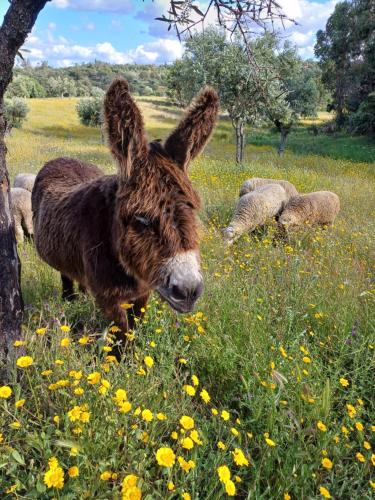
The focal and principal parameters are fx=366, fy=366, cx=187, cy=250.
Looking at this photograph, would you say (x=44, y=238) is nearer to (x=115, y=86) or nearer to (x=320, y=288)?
(x=115, y=86)

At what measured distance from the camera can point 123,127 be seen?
238cm

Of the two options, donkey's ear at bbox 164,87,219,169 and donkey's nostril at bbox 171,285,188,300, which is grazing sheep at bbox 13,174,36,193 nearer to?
donkey's ear at bbox 164,87,219,169

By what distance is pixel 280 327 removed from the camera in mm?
3555

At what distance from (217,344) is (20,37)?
276 centimetres

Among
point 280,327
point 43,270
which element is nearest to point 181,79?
point 43,270

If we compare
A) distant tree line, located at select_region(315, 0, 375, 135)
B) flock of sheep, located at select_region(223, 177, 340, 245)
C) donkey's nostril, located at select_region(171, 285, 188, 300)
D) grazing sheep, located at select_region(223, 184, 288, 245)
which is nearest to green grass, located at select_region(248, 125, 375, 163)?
distant tree line, located at select_region(315, 0, 375, 135)

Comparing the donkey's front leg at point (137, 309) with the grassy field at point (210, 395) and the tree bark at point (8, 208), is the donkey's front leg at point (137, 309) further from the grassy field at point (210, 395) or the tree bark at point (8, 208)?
the tree bark at point (8, 208)

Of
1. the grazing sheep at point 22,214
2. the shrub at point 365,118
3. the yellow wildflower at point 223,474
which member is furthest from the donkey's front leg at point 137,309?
the shrub at point 365,118

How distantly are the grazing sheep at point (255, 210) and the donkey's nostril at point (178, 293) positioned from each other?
5.10 meters

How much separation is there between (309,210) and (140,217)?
21.6ft

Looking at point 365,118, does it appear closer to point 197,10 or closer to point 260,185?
point 260,185

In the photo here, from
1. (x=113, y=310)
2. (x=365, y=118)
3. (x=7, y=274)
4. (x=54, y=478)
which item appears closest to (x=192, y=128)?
(x=113, y=310)

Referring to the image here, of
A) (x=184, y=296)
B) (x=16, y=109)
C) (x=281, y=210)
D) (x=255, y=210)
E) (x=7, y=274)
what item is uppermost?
(x=16, y=109)

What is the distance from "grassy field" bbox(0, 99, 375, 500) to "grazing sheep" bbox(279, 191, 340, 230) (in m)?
2.15
